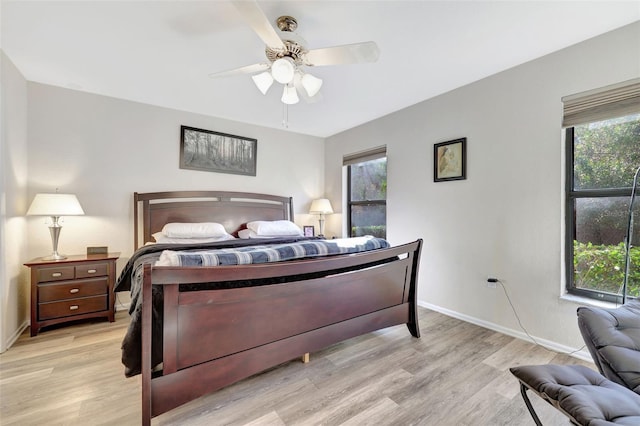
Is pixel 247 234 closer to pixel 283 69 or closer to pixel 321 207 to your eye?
pixel 321 207

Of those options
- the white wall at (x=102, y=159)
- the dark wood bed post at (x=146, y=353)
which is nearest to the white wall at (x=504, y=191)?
the white wall at (x=102, y=159)

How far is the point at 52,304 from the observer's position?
255cm

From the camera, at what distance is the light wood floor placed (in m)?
1.51

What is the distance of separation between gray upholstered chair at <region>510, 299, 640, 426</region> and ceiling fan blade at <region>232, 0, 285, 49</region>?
86.0 inches

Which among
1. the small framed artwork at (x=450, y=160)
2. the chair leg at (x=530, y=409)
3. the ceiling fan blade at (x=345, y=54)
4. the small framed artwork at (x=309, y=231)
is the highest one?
the ceiling fan blade at (x=345, y=54)

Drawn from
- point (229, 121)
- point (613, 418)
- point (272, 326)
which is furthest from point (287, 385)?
point (229, 121)

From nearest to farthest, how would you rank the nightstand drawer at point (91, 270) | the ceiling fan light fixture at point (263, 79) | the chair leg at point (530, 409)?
the chair leg at point (530, 409) < the ceiling fan light fixture at point (263, 79) < the nightstand drawer at point (91, 270)

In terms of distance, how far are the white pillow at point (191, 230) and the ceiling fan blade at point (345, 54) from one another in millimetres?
2244

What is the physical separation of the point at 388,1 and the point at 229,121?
9.34 feet

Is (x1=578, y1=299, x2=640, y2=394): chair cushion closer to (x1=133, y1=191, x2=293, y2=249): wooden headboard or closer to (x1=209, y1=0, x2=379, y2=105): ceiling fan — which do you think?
(x1=209, y1=0, x2=379, y2=105): ceiling fan

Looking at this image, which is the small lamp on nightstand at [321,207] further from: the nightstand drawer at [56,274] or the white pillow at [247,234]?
the nightstand drawer at [56,274]

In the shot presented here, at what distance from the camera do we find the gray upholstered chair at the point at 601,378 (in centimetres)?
99

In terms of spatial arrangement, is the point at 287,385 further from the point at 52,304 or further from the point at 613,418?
the point at 52,304

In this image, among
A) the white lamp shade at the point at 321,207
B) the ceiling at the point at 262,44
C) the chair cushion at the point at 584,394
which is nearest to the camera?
the chair cushion at the point at 584,394
